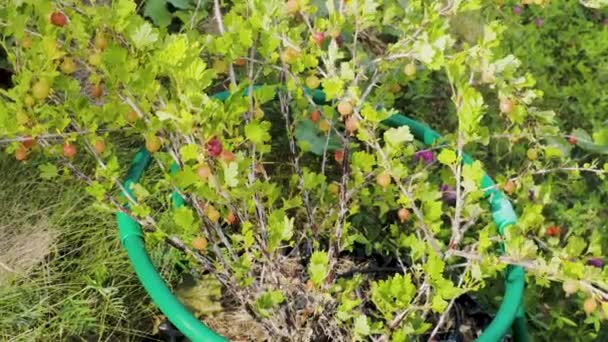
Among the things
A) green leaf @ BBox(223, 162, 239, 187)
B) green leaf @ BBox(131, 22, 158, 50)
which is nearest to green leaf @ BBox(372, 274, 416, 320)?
green leaf @ BBox(223, 162, 239, 187)

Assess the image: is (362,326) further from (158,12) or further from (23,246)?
(158,12)

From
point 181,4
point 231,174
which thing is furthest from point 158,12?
point 231,174

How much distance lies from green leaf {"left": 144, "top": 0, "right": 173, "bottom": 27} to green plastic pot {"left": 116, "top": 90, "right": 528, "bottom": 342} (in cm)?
85

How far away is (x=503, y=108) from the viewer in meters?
1.21

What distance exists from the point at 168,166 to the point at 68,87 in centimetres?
24

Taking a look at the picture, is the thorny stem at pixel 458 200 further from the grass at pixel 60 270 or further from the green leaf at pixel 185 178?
the grass at pixel 60 270

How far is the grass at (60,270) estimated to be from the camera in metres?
1.76

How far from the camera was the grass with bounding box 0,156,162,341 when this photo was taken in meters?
1.76

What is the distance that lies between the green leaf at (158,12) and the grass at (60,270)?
1.98 feet

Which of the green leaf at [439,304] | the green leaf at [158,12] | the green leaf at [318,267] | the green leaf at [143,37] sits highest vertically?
the green leaf at [143,37]

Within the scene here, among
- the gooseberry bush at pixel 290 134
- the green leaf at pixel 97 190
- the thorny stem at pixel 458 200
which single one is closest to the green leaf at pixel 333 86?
the gooseberry bush at pixel 290 134

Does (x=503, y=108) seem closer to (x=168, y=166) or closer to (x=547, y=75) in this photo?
(x=168, y=166)

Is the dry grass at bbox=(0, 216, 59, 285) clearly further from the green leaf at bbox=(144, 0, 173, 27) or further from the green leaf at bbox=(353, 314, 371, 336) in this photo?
the green leaf at bbox=(353, 314, 371, 336)

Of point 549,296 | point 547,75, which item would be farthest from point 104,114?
point 547,75
